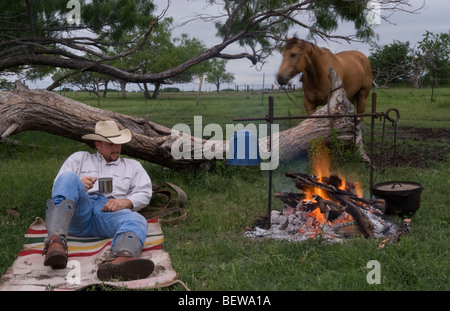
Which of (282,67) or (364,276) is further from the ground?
(282,67)

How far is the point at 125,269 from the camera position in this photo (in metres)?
3.27

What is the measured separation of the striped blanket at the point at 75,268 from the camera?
10.4ft

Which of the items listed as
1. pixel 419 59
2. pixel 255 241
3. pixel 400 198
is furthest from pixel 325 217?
pixel 419 59

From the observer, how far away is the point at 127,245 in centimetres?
352

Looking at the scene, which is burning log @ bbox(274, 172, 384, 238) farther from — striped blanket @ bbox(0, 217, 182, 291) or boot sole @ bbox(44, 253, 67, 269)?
boot sole @ bbox(44, 253, 67, 269)

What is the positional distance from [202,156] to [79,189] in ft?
9.92

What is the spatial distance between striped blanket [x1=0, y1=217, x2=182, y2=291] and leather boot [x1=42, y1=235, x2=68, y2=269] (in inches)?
3.3

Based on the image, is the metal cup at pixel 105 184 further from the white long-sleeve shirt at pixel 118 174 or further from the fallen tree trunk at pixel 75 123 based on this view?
the fallen tree trunk at pixel 75 123

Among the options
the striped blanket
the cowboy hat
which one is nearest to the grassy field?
the striped blanket

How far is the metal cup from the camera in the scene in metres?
3.97
